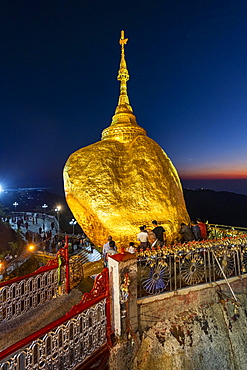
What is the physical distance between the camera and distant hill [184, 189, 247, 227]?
34.0 m

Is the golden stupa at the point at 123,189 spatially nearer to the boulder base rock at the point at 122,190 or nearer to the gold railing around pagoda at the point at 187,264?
the boulder base rock at the point at 122,190

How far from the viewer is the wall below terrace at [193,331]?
16.7 feet

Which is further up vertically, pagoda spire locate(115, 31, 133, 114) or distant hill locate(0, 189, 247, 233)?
pagoda spire locate(115, 31, 133, 114)

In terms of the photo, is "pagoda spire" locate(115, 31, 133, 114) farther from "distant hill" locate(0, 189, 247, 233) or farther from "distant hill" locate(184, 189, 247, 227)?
"distant hill" locate(184, 189, 247, 227)

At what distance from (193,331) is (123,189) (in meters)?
5.74

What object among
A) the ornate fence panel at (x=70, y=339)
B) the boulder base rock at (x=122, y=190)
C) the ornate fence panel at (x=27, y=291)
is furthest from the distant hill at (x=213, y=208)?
the ornate fence panel at (x=70, y=339)

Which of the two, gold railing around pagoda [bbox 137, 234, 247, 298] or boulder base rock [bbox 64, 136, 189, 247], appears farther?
boulder base rock [bbox 64, 136, 189, 247]

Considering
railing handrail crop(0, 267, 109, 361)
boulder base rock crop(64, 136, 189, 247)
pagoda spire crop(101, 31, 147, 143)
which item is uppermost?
pagoda spire crop(101, 31, 147, 143)

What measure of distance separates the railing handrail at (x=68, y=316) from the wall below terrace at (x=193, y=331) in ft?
3.51

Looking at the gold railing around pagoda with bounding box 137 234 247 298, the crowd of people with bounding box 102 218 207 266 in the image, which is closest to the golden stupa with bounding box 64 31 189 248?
the crowd of people with bounding box 102 218 207 266

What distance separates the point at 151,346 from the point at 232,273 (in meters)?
3.64

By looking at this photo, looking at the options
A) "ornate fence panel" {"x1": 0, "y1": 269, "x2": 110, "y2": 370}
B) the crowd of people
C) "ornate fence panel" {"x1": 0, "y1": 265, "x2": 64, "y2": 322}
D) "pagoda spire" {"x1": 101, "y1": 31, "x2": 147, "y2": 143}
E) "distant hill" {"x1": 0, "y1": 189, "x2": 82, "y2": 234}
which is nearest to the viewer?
"ornate fence panel" {"x1": 0, "y1": 269, "x2": 110, "y2": 370}

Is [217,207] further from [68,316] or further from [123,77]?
[68,316]

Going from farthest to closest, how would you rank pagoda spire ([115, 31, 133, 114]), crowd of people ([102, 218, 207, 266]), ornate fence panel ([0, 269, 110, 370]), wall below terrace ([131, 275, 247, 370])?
pagoda spire ([115, 31, 133, 114]) → crowd of people ([102, 218, 207, 266]) → wall below terrace ([131, 275, 247, 370]) → ornate fence panel ([0, 269, 110, 370])
